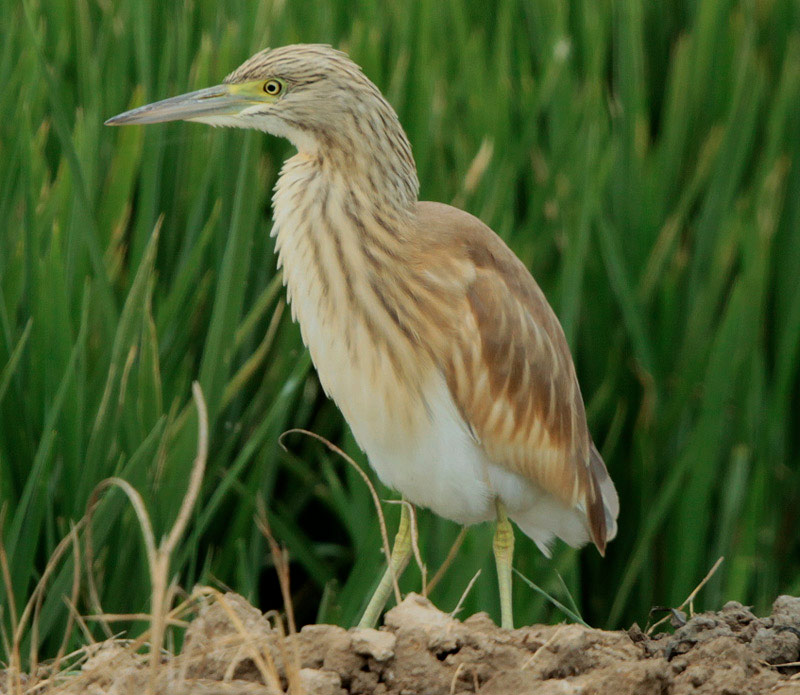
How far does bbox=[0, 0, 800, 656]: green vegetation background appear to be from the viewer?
8.92 ft

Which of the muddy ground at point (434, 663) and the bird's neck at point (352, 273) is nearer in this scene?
the muddy ground at point (434, 663)

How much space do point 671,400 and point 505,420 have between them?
0.60 metres

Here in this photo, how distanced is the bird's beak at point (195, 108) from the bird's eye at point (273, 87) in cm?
4

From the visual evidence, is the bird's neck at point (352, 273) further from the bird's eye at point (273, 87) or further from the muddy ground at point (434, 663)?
the muddy ground at point (434, 663)

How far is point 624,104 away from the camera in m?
3.57

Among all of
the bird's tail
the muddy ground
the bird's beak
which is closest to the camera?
the muddy ground

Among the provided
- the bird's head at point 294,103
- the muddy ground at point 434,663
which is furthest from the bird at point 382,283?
the muddy ground at point 434,663

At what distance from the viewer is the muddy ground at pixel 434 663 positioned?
1.87 m

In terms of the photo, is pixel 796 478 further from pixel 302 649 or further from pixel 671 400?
pixel 302 649

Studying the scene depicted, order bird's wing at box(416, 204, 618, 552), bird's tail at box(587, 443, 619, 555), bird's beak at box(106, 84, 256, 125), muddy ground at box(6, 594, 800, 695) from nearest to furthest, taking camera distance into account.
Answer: muddy ground at box(6, 594, 800, 695) < bird's beak at box(106, 84, 256, 125) < bird's wing at box(416, 204, 618, 552) < bird's tail at box(587, 443, 619, 555)

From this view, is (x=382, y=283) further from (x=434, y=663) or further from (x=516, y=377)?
(x=434, y=663)

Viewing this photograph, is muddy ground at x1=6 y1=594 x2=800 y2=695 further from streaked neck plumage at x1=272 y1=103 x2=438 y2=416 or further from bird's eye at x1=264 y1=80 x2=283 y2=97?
bird's eye at x1=264 y1=80 x2=283 y2=97

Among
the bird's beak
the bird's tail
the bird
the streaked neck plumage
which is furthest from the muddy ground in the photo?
the bird's beak

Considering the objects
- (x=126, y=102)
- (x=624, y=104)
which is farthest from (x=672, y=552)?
(x=126, y=102)
